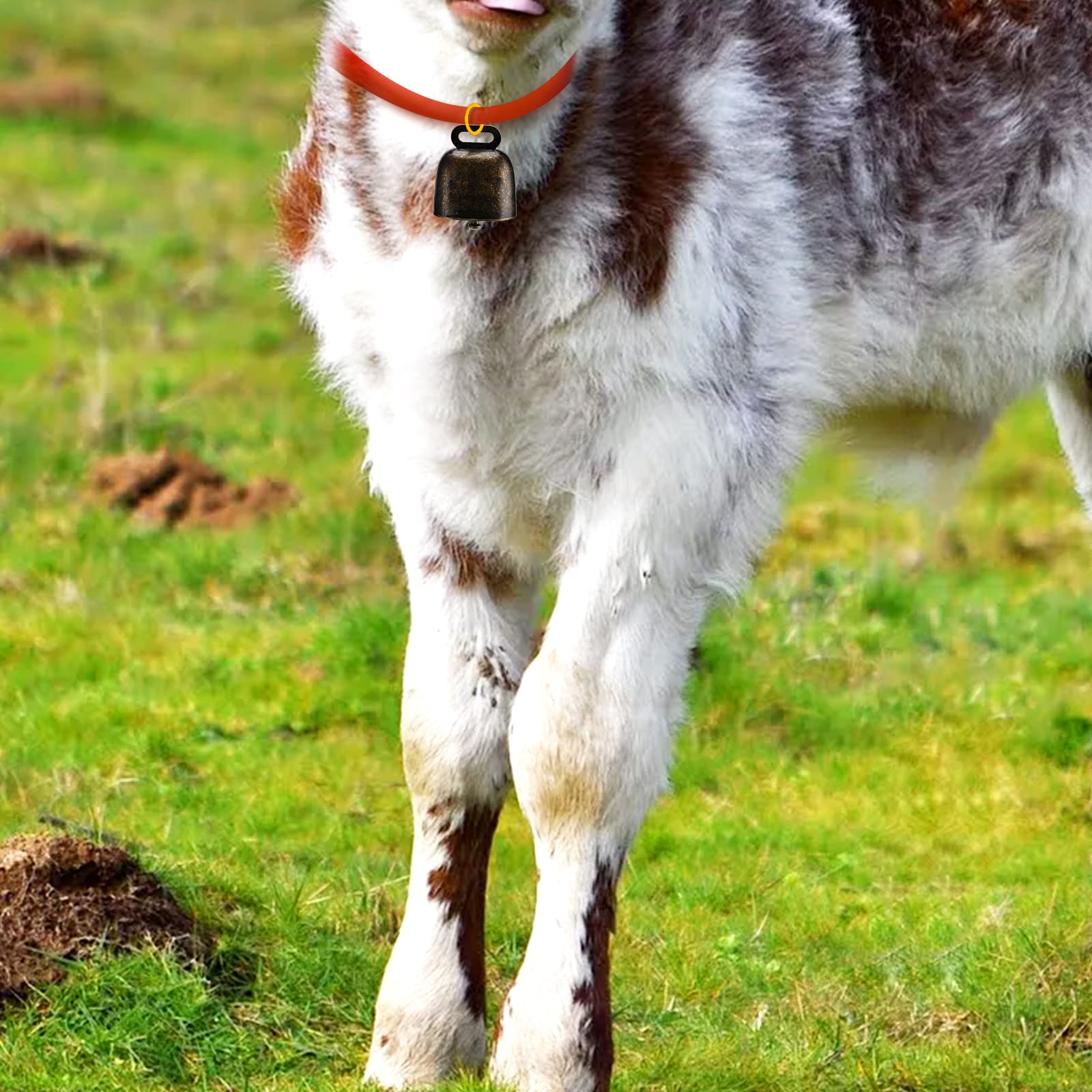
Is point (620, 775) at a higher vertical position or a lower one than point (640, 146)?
lower

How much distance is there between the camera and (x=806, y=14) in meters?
4.62

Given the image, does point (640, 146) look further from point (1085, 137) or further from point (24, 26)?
point (24, 26)

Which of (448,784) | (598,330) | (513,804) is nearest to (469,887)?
(448,784)

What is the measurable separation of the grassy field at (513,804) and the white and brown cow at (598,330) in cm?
63

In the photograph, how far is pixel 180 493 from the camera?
9602mm

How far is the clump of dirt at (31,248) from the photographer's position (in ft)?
43.2

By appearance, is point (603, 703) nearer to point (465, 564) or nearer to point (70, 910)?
point (465, 564)

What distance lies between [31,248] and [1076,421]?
8659 millimetres

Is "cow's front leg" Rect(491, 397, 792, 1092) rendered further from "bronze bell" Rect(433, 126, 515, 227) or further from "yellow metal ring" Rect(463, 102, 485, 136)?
"yellow metal ring" Rect(463, 102, 485, 136)

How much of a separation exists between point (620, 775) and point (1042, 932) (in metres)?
1.80

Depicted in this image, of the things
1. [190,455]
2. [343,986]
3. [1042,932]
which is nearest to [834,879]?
[1042,932]

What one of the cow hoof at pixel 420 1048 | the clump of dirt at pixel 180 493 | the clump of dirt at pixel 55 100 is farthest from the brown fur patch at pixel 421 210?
the clump of dirt at pixel 55 100

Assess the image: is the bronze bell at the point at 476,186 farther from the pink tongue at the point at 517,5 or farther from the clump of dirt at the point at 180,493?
the clump of dirt at the point at 180,493

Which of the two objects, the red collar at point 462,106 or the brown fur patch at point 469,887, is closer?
the red collar at point 462,106
